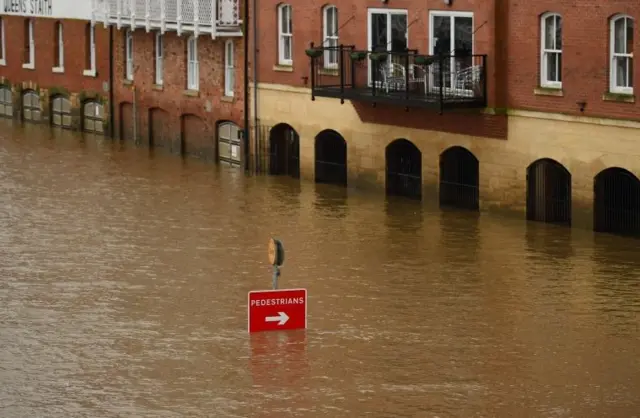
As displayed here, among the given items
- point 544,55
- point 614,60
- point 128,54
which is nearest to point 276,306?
point 614,60

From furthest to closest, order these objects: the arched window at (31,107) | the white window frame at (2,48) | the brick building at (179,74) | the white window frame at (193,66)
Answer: the white window frame at (2,48), the arched window at (31,107), the white window frame at (193,66), the brick building at (179,74)

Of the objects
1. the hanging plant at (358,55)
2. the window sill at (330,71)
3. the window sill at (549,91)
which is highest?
the hanging plant at (358,55)

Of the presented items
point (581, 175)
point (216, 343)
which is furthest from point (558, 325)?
point (581, 175)

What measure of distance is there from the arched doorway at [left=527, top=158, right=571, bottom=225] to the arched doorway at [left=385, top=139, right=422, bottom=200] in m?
5.03

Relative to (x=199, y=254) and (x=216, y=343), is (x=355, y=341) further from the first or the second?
(x=199, y=254)

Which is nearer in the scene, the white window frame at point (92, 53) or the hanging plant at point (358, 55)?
the hanging plant at point (358, 55)

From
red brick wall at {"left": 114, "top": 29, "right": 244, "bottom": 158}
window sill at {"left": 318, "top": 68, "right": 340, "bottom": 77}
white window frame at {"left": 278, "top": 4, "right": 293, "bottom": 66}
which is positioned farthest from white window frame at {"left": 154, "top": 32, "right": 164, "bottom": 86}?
window sill at {"left": 318, "top": 68, "right": 340, "bottom": 77}

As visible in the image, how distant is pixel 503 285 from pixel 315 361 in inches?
287

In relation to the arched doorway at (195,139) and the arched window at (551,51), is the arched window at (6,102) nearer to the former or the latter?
the arched doorway at (195,139)

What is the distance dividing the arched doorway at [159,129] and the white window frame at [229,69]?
4.01 meters

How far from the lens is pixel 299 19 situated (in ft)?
162

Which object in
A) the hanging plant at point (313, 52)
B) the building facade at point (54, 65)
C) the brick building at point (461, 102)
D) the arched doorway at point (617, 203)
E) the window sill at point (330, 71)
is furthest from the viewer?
the building facade at point (54, 65)

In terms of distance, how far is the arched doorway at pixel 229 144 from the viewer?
52750 millimetres

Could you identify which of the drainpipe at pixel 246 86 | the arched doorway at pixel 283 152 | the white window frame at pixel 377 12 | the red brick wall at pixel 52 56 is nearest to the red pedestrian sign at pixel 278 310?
the white window frame at pixel 377 12
